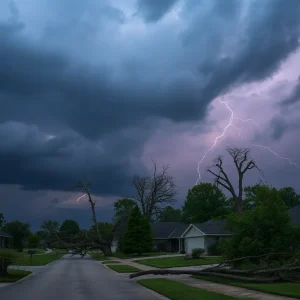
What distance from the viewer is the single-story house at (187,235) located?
5641 centimetres

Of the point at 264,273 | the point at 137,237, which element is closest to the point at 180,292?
the point at 264,273

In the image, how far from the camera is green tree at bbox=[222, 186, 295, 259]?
24.4m

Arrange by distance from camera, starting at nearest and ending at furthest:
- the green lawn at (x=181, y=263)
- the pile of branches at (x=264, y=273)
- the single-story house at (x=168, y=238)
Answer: the pile of branches at (x=264, y=273), the green lawn at (x=181, y=263), the single-story house at (x=168, y=238)

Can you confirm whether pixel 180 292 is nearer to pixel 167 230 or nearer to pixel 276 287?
pixel 276 287

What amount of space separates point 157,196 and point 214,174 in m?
20.5

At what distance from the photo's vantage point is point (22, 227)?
8131 centimetres

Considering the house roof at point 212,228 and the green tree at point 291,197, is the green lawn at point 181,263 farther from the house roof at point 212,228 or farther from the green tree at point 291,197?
the green tree at point 291,197

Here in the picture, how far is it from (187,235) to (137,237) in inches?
258

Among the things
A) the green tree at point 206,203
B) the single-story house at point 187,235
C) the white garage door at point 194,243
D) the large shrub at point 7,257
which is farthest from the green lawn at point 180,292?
the green tree at point 206,203

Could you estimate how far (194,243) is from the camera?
59.0 meters

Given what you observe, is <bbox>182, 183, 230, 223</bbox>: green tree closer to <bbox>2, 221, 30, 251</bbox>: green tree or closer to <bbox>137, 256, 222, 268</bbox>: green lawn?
<bbox>2, 221, 30, 251</bbox>: green tree

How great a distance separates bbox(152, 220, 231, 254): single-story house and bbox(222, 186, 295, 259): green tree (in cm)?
1903

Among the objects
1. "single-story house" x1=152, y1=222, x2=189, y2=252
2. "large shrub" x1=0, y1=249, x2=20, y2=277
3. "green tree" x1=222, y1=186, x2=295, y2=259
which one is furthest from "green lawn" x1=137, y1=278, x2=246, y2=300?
"single-story house" x1=152, y1=222, x2=189, y2=252

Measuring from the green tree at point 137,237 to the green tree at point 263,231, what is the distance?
116 feet
